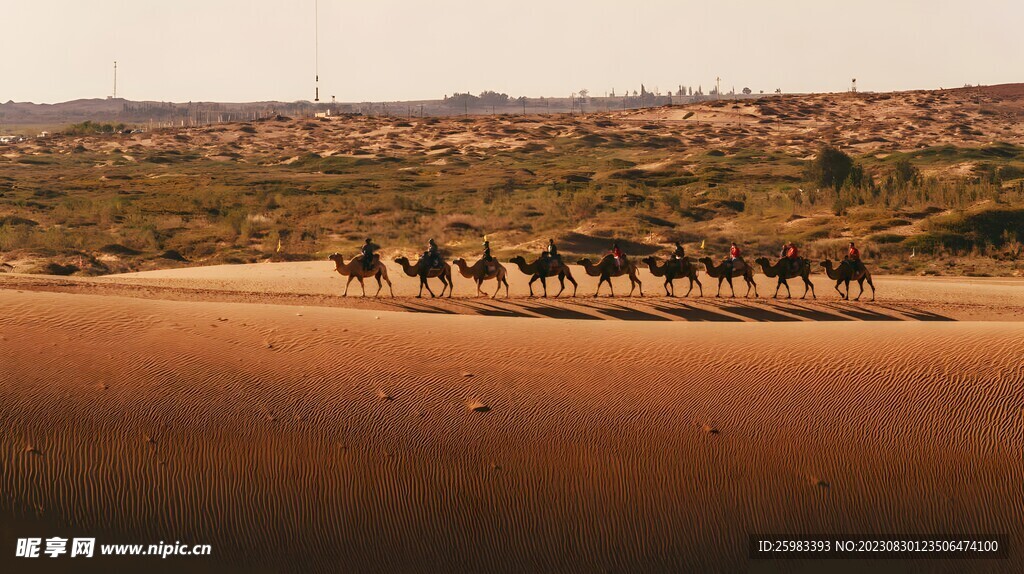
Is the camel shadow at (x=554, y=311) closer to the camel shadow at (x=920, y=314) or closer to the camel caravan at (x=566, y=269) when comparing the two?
the camel caravan at (x=566, y=269)

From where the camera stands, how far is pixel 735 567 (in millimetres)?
8234

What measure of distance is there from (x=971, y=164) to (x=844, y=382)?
65.9m

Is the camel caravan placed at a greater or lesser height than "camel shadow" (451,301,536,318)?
greater

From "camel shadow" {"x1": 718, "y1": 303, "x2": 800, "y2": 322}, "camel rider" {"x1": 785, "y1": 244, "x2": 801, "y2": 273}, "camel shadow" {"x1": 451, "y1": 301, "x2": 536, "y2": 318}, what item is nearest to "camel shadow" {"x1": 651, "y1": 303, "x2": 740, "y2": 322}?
"camel shadow" {"x1": 718, "y1": 303, "x2": 800, "y2": 322}

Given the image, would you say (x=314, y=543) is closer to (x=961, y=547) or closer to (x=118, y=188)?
(x=961, y=547)

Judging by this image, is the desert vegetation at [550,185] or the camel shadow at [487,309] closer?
the camel shadow at [487,309]

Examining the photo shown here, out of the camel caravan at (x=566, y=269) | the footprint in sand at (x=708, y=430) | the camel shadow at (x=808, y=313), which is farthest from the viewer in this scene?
the camel caravan at (x=566, y=269)

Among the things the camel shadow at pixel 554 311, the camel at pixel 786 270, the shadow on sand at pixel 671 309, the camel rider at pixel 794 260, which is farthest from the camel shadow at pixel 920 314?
the camel shadow at pixel 554 311

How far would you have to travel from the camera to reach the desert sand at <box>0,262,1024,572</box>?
8.30 metres

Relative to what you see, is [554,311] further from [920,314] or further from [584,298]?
[920,314]

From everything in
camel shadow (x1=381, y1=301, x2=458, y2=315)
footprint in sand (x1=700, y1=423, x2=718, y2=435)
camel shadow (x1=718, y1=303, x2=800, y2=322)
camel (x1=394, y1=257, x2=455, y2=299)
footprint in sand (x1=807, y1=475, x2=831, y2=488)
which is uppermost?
camel (x1=394, y1=257, x2=455, y2=299)

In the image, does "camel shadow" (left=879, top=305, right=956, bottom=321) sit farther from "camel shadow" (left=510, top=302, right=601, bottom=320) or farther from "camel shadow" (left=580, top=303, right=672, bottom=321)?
"camel shadow" (left=510, top=302, right=601, bottom=320)

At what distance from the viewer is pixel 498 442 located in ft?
30.1

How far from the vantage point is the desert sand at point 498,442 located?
27.2 ft
